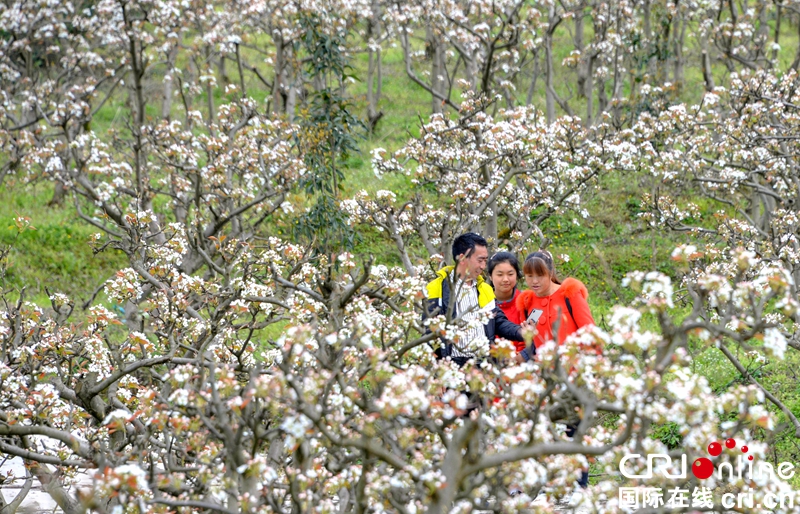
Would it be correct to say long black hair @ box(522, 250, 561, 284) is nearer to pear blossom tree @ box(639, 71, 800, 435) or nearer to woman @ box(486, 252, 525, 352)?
woman @ box(486, 252, 525, 352)

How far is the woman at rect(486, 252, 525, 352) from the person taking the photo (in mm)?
5816

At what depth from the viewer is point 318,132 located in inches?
400

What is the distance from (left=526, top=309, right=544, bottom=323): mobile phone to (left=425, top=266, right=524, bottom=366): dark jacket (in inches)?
6.7

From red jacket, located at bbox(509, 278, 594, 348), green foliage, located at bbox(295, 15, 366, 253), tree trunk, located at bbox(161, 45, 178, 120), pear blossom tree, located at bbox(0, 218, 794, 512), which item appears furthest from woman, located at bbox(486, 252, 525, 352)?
tree trunk, located at bbox(161, 45, 178, 120)

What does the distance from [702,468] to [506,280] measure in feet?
6.25

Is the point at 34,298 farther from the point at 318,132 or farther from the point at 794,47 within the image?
the point at 794,47

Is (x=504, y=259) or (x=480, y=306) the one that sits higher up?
(x=504, y=259)

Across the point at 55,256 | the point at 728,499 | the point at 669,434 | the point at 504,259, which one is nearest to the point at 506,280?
the point at 504,259

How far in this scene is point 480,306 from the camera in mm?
5469

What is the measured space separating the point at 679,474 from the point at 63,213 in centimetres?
1564

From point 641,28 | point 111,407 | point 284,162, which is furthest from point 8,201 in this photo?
point 641,28

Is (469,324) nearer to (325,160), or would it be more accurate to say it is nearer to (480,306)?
(480,306)

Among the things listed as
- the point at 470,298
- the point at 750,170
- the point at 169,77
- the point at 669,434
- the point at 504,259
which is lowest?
the point at 470,298

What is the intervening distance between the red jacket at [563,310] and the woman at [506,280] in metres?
0.11
